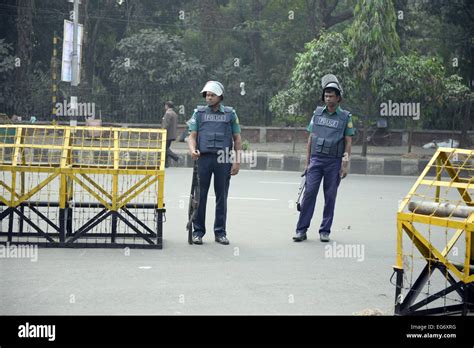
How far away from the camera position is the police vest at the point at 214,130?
9.60m

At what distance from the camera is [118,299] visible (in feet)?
22.5

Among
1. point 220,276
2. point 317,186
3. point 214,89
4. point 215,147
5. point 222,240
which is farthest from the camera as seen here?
point 317,186

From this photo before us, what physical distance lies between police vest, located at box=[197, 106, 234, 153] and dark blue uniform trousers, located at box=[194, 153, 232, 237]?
0.41 ft

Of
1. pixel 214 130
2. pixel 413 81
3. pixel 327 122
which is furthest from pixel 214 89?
pixel 413 81

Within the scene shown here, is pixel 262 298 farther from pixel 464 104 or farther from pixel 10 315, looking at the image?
pixel 464 104

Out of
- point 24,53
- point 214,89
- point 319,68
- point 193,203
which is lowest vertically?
point 193,203

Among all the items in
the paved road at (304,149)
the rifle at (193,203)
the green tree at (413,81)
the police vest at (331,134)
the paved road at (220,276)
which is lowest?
the paved road at (304,149)

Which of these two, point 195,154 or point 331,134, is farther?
point 331,134

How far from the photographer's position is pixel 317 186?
10.0 m

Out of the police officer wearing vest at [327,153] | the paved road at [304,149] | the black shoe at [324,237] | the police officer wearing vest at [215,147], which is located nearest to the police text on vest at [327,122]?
the police officer wearing vest at [327,153]

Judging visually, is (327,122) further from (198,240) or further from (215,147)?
(198,240)
